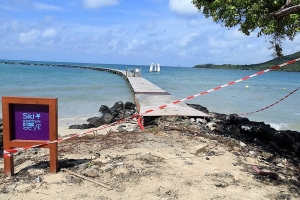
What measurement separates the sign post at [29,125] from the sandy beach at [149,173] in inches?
14.4

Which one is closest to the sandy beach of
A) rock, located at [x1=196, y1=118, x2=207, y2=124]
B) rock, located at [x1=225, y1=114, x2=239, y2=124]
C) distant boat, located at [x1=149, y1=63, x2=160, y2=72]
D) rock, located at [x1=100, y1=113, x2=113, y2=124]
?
→ rock, located at [x1=196, y1=118, x2=207, y2=124]

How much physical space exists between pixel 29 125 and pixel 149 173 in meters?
1.70

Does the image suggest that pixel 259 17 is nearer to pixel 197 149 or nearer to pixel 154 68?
pixel 197 149

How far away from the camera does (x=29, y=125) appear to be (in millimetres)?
3986

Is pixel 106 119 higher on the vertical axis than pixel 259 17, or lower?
Result: lower

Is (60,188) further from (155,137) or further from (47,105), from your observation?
(155,137)

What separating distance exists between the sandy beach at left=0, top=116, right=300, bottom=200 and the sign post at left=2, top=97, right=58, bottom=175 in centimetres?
37

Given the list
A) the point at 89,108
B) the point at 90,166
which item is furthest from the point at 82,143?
the point at 89,108

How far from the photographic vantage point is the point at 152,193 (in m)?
3.55

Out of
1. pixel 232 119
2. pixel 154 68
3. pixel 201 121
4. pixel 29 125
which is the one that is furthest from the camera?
pixel 154 68

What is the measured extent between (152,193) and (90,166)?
113 cm

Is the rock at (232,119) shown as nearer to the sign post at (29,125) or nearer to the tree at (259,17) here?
the tree at (259,17)

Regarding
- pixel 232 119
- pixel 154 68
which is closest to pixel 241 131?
pixel 232 119

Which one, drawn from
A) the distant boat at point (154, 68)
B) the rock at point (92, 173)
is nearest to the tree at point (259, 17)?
the rock at point (92, 173)
